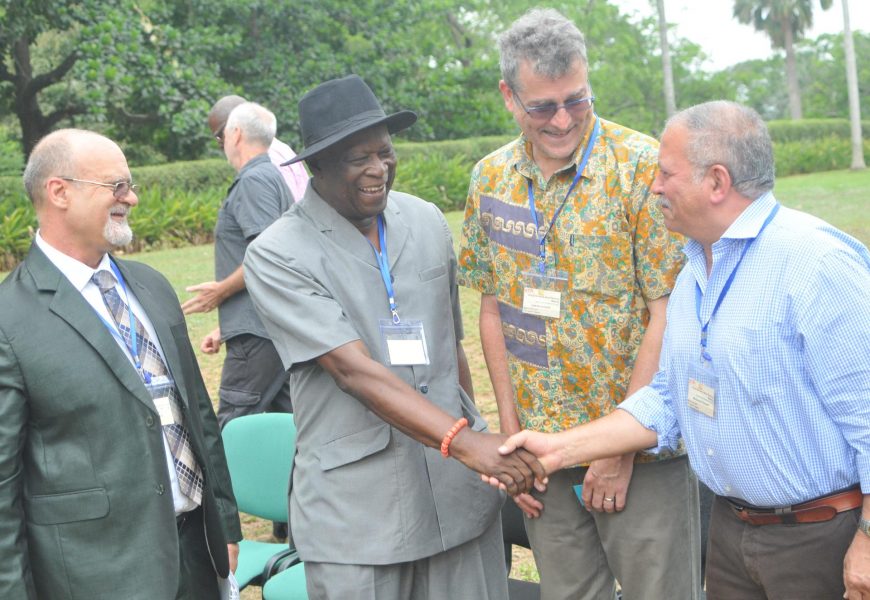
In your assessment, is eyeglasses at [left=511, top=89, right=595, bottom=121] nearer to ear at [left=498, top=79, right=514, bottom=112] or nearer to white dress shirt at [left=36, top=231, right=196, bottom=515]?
ear at [left=498, top=79, right=514, bottom=112]

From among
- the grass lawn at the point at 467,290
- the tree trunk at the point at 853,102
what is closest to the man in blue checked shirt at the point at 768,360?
the grass lawn at the point at 467,290

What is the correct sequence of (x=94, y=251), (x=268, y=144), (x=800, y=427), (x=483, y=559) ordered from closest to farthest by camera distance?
(x=800, y=427), (x=94, y=251), (x=483, y=559), (x=268, y=144)

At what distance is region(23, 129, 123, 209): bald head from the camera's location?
9.75 ft

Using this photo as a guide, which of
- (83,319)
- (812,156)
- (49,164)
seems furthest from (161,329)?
(812,156)

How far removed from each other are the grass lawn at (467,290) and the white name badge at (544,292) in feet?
7.52

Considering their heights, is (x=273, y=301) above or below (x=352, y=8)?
below

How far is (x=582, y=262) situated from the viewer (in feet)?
10.3

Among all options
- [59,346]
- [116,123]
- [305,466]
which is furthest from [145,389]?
[116,123]

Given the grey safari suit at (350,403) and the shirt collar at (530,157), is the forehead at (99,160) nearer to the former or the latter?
the grey safari suit at (350,403)

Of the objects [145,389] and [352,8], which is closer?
[145,389]

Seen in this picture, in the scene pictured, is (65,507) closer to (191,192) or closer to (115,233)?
(115,233)

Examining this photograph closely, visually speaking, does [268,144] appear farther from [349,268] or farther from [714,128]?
[714,128]

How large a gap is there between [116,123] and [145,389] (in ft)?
86.9

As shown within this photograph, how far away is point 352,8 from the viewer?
1107 inches
